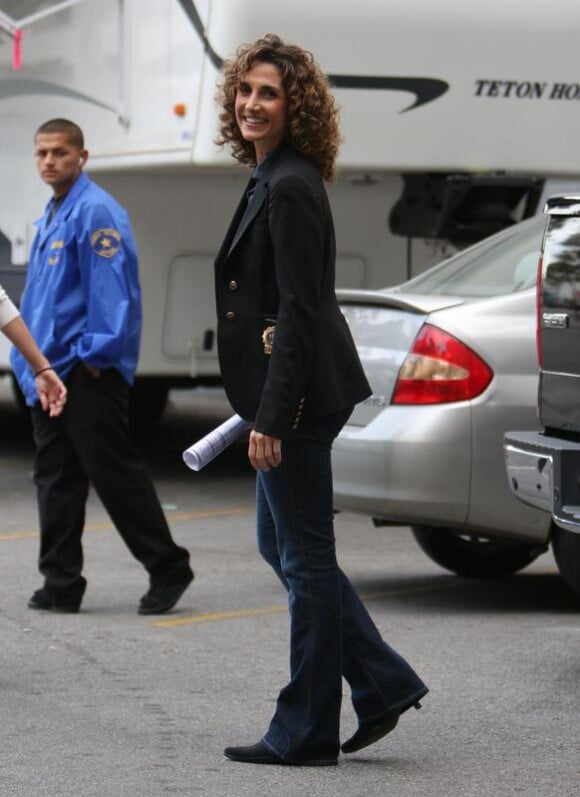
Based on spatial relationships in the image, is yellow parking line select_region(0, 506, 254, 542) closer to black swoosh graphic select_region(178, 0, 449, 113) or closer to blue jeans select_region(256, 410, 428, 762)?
black swoosh graphic select_region(178, 0, 449, 113)

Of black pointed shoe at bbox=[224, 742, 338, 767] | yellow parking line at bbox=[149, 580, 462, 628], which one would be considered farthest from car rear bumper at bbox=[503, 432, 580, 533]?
yellow parking line at bbox=[149, 580, 462, 628]

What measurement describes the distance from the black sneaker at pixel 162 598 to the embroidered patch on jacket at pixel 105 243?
1.29 meters

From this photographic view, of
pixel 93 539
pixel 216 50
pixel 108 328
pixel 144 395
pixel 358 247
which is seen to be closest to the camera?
pixel 108 328

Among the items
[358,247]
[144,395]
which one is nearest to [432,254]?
[358,247]

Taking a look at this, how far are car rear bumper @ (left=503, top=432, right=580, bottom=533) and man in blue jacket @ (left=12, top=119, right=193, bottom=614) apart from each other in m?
1.59

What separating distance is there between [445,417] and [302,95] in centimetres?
245

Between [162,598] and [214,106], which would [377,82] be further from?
[162,598]

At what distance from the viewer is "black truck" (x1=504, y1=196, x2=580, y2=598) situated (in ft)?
19.4

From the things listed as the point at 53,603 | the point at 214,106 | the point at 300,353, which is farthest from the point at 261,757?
the point at 214,106

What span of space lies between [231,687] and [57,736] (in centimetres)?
83

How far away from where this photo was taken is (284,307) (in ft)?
15.4

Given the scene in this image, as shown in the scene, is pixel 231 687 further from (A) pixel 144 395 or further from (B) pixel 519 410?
(A) pixel 144 395

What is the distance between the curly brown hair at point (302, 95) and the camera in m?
4.83

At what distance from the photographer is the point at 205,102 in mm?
9898
